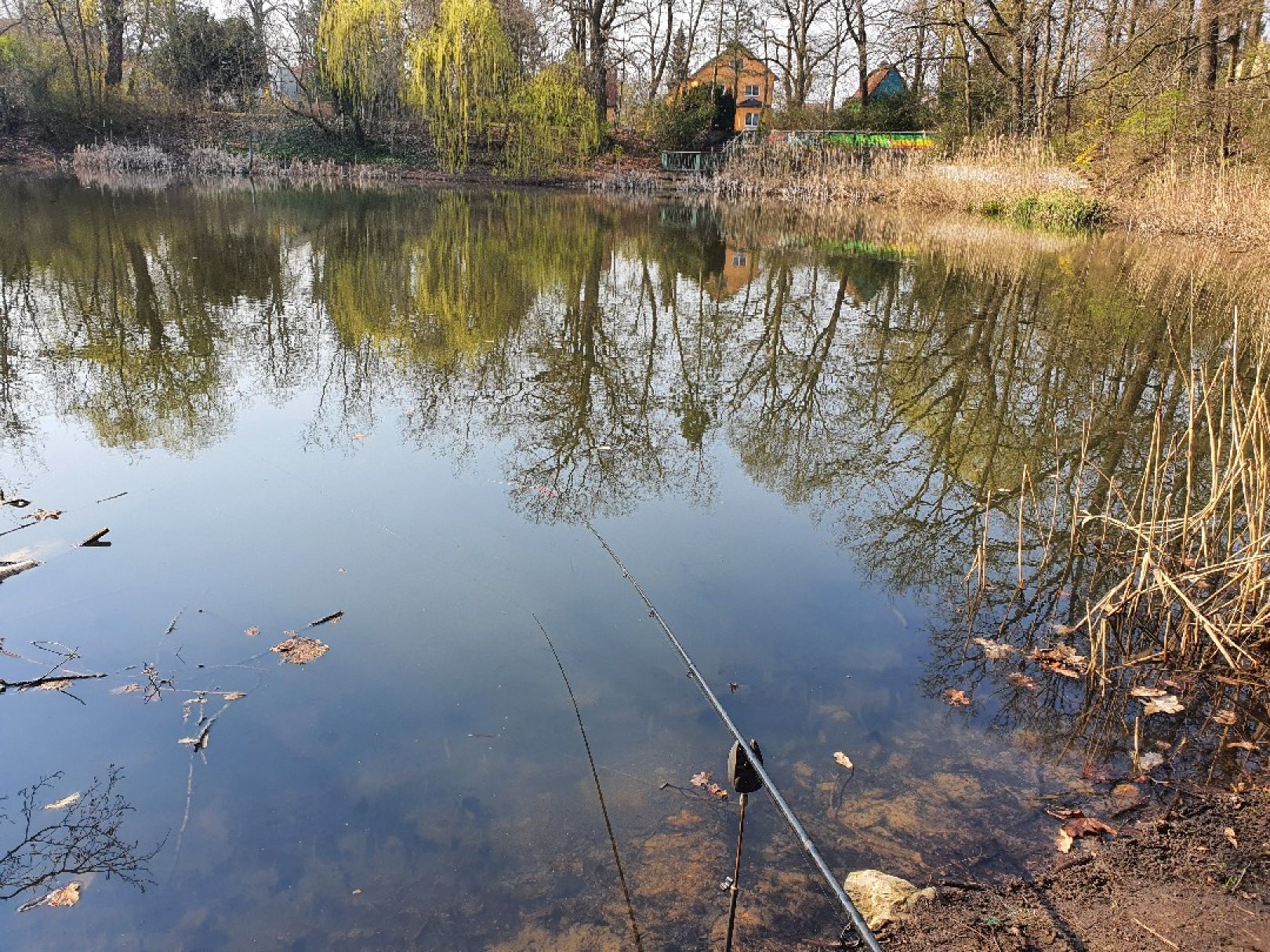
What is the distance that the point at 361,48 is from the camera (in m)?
27.0

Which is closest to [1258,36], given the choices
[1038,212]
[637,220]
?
[1038,212]

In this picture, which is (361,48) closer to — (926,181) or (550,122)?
(550,122)

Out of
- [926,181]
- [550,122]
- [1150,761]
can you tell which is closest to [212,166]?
[550,122]

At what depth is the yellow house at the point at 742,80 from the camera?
3788cm

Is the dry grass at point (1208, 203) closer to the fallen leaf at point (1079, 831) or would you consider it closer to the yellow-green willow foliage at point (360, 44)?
the fallen leaf at point (1079, 831)

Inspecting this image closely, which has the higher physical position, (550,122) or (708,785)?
(550,122)

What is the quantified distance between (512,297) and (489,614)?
7.19 meters

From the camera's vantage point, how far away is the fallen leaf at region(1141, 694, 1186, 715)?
10.8 feet

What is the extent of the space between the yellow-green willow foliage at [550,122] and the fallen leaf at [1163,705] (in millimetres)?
28004

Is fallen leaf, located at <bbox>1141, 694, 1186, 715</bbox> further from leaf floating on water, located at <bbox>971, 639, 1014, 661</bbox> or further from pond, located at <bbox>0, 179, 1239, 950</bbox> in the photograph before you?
leaf floating on water, located at <bbox>971, 639, 1014, 661</bbox>

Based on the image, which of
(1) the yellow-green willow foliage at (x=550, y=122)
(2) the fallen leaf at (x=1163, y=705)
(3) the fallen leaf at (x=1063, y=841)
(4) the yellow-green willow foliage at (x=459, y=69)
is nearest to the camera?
(3) the fallen leaf at (x=1063, y=841)

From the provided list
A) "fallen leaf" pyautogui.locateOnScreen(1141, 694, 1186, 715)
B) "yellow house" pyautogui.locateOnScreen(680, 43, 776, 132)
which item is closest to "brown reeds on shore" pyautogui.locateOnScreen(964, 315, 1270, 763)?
"fallen leaf" pyautogui.locateOnScreen(1141, 694, 1186, 715)

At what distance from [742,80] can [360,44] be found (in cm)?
3701

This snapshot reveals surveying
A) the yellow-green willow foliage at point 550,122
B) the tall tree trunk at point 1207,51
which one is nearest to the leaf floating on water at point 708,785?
the tall tree trunk at point 1207,51
